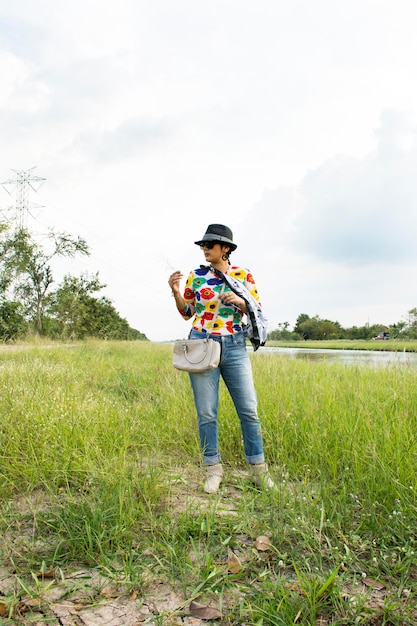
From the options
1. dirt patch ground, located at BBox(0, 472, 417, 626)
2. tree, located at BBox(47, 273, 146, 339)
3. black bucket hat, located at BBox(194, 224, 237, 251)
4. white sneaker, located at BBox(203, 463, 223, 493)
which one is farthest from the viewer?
tree, located at BBox(47, 273, 146, 339)

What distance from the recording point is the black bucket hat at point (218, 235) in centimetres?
352

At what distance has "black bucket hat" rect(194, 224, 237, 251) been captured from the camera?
352cm

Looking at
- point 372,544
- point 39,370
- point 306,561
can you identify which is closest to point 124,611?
point 306,561

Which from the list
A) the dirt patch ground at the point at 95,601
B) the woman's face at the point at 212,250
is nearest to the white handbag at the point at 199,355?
the woman's face at the point at 212,250

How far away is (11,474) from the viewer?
3484 millimetres

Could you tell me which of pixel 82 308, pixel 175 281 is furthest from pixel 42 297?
pixel 175 281

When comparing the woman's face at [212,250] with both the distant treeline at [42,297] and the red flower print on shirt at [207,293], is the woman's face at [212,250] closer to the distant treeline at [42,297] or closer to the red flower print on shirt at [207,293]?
the red flower print on shirt at [207,293]

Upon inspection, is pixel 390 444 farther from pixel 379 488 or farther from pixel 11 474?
pixel 11 474

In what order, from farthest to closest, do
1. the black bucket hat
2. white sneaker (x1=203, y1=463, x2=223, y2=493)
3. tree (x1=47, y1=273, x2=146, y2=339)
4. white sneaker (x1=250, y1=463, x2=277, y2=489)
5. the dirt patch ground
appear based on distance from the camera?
tree (x1=47, y1=273, x2=146, y2=339) < the black bucket hat < white sneaker (x1=203, y1=463, x2=223, y2=493) < white sneaker (x1=250, y1=463, x2=277, y2=489) < the dirt patch ground

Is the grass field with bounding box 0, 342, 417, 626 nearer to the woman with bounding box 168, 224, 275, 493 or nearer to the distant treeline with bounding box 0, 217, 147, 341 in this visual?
the woman with bounding box 168, 224, 275, 493

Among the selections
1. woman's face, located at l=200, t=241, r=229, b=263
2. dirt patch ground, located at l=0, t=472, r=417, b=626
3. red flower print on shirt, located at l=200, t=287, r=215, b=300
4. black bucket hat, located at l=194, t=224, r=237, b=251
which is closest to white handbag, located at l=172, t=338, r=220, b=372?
red flower print on shirt, located at l=200, t=287, r=215, b=300

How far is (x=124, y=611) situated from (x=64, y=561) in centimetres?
57

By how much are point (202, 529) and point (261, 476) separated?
0.81 metres

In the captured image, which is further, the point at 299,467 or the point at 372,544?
the point at 299,467
